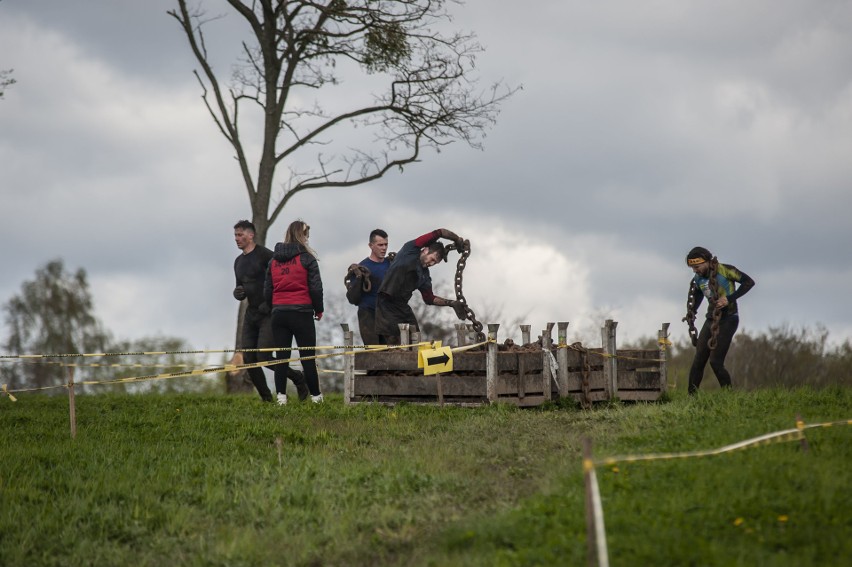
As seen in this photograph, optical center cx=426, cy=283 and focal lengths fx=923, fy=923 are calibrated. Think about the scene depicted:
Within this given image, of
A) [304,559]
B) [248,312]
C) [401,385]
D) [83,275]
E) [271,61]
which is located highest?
[271,61]

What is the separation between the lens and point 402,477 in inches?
343

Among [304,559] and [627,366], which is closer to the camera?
[304,559]

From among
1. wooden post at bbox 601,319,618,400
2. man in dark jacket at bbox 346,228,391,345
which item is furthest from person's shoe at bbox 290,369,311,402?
wooden post at bbox 601,319,618,400

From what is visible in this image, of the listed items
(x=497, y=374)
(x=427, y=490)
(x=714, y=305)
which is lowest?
(x=427, y=490)

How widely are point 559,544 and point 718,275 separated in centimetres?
815

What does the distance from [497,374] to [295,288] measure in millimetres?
3287

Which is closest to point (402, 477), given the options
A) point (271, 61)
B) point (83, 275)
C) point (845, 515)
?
point (845, 515)

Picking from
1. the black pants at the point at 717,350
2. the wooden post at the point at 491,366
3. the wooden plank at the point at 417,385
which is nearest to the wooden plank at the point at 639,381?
the black pants at the point at 717,350

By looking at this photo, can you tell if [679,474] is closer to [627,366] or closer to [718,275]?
[718,275]

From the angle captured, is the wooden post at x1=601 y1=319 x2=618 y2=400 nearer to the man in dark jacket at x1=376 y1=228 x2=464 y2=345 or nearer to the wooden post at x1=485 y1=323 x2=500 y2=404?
the wooden post at x1=485 y1=323 x2=500 y2=404

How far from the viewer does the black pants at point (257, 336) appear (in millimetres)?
14609

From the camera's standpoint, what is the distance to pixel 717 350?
44.5ft

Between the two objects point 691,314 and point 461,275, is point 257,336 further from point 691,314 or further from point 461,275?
point 691,314

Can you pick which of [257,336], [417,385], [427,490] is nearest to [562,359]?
[417,385]
